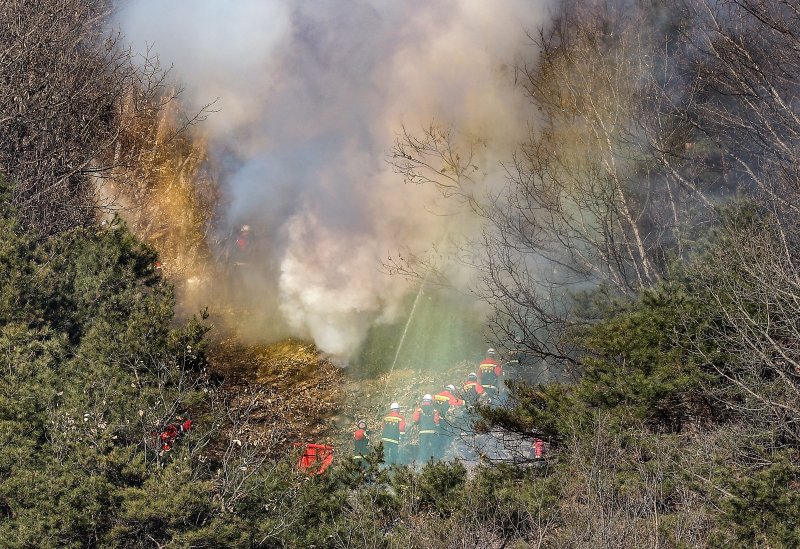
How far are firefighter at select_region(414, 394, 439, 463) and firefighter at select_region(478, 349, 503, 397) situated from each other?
1363 mm

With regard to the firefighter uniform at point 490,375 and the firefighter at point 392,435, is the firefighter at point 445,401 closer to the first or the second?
the firefighter uniform at point 490,375

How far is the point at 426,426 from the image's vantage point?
12609 mm

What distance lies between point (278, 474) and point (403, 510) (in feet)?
4.11

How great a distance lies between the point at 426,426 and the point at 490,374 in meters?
2.30

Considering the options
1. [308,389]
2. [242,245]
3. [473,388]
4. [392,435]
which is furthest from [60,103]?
[473,388]

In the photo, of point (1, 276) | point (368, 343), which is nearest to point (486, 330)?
point (368, 343)

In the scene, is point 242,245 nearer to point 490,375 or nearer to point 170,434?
point 490,375

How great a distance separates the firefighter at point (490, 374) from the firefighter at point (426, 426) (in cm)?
136

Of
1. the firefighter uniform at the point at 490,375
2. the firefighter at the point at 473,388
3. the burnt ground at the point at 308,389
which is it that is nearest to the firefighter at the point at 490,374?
the firefighter uniform at the point at 490,375

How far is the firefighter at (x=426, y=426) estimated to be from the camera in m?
12.2

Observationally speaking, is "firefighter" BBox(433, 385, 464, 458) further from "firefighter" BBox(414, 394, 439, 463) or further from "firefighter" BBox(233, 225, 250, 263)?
"firefighter" BBox(233, 225, 250, 263)

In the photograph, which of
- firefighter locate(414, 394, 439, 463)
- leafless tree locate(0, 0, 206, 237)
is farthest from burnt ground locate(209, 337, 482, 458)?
leafless tree locate(0, 0, 206, 237)

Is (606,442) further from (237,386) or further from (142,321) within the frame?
(237,386)

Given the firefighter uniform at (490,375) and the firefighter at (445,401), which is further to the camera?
the firefighter uniform at (490,375)
